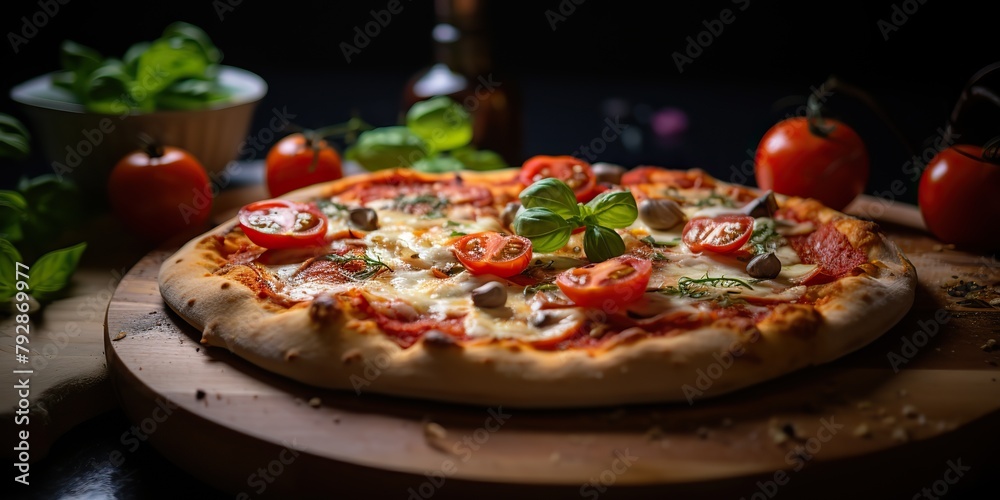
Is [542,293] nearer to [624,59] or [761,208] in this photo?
[761,208]

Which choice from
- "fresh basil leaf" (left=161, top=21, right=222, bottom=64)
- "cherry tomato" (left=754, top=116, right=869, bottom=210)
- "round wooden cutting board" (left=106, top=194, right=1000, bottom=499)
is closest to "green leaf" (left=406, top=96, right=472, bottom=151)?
"fresh basil leaf" (left=161, top=21, right=222, bottom=64)

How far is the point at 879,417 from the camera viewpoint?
90.4 inches

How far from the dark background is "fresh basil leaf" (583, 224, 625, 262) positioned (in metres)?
3.00

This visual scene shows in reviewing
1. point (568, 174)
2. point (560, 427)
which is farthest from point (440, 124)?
point (560, 427)

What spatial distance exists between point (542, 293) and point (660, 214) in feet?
2.81

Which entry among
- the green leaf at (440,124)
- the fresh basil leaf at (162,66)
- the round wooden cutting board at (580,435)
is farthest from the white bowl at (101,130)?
the round wooden cutting board at (580,435)

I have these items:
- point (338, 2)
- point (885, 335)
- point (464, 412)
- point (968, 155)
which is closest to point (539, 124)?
point (338, 2)

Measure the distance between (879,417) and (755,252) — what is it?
1.00 m

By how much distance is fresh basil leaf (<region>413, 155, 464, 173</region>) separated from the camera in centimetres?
444

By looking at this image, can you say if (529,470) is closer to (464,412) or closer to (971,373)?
(464,412)

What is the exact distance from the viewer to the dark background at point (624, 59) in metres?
6.34

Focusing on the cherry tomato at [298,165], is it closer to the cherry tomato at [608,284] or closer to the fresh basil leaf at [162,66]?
the fresh basil leaf at [162,66]

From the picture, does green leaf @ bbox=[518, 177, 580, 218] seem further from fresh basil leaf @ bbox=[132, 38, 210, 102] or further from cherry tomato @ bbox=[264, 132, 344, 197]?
fresh basil leaf @ bbox=[132, 38, 210, 102]

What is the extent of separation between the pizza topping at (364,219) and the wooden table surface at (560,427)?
0.82 metres
